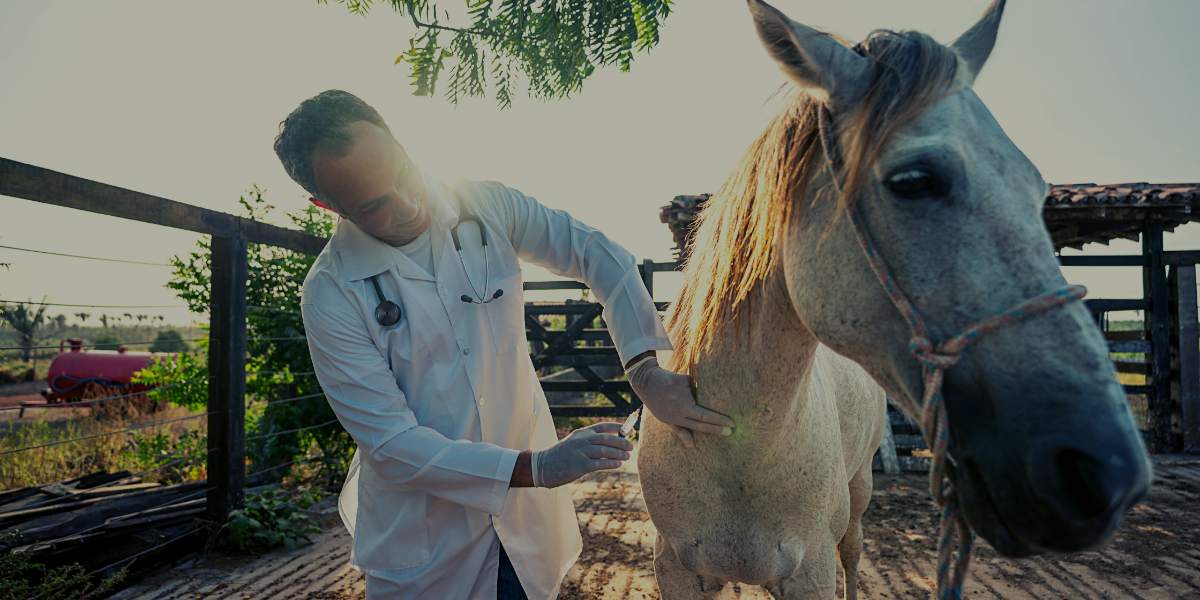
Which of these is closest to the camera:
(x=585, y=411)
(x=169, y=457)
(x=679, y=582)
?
(x=679, y=582)

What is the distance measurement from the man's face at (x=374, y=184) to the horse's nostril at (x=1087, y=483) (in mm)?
1456

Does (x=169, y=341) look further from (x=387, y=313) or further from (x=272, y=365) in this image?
(x=387, y=313)

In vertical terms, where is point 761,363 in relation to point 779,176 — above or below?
below

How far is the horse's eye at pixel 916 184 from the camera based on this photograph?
981 millimetres

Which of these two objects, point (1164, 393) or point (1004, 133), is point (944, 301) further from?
point (1164, 393)

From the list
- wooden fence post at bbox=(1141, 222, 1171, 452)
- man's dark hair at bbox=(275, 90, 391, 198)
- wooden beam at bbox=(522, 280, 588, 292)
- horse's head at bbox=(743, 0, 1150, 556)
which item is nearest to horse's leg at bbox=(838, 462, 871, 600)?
horse's head at bbox=(743, 0, 1150, 556)

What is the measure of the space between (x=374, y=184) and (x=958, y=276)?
50.3 inches

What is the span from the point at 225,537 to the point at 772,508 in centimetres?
388

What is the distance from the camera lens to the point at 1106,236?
8078mm

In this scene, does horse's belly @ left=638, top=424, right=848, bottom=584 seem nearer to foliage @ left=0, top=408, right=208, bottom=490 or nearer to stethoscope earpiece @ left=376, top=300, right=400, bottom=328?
stethoscope earpiece @ left=376, top=300, right=400, bottom=328

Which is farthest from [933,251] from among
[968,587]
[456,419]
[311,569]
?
[311,569]

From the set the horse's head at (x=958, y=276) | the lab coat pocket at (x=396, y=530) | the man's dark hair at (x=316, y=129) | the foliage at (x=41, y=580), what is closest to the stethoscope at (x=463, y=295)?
the man's dark hair at (x=316, y=129)

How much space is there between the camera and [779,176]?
1.27 m

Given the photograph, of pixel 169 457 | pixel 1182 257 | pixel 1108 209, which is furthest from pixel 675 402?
pixel 1182 257
